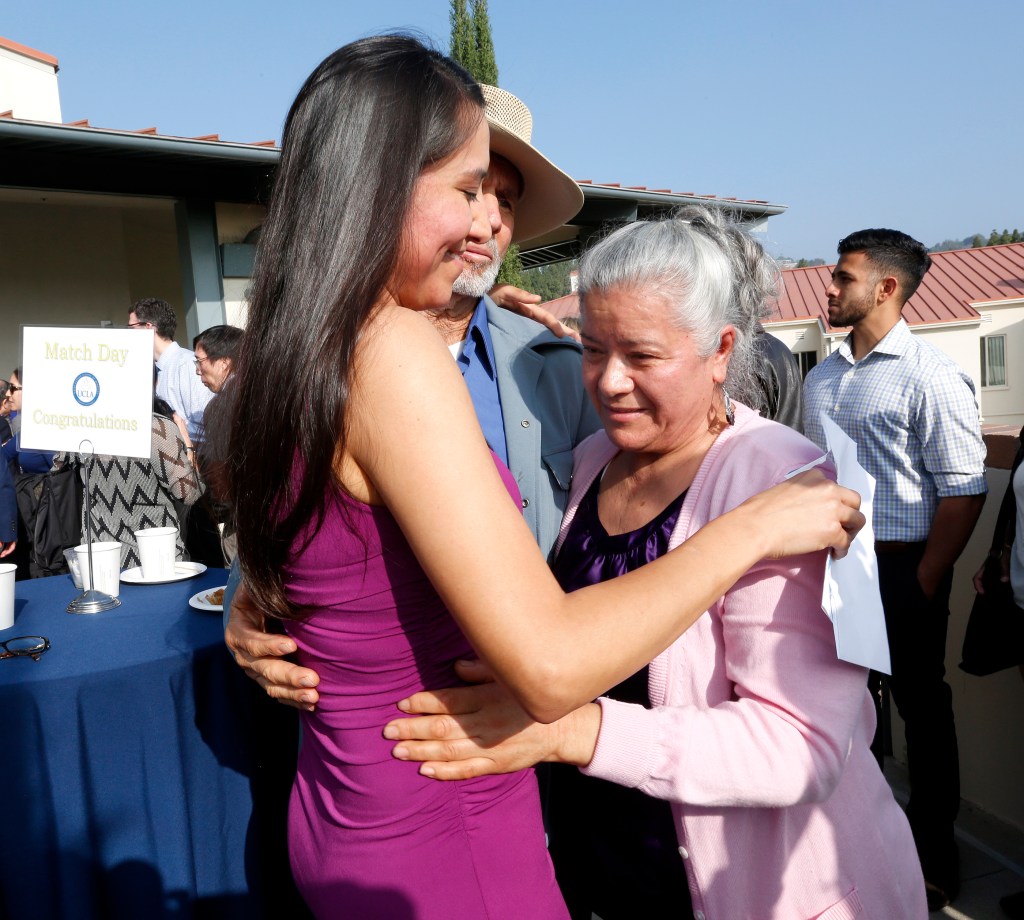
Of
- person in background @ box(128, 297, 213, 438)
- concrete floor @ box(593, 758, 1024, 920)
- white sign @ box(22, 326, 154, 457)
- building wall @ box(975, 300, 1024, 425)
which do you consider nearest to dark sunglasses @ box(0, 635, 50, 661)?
white sign @ box(22, 326, 154, 457)

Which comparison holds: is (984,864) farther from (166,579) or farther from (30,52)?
(30,52)

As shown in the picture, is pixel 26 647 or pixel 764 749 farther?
pixel 26 647

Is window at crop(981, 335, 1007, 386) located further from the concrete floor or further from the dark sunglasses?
the dark sunglasses

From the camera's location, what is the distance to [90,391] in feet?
7.98

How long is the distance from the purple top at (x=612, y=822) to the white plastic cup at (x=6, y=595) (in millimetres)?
1524

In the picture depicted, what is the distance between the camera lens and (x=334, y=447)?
3.14ft

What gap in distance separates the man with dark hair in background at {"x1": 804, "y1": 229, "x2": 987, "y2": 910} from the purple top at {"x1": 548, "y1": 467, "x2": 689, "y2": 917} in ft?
6.27

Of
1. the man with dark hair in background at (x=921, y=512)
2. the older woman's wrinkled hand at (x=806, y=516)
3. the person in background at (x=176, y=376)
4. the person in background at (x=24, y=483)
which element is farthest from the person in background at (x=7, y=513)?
the older woman's wrinkled hand at (x=806, y=516)

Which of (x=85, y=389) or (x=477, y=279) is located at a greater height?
(x=477, y=279)

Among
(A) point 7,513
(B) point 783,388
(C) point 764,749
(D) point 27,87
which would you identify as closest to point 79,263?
(D) point 27,87

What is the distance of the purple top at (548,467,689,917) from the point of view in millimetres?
1396

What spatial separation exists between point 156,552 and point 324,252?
1.91 m

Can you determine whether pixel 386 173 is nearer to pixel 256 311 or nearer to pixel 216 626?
pixel 256 311

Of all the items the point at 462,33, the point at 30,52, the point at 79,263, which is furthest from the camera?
the point at 462,33
